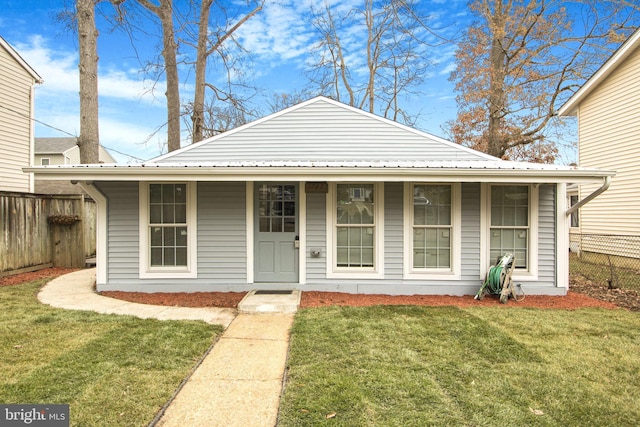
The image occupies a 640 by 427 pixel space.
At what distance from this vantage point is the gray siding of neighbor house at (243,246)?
6.23 metres

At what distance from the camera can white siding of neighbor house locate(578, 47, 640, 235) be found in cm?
1024

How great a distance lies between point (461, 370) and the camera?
322cm

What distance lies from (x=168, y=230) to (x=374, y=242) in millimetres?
3965

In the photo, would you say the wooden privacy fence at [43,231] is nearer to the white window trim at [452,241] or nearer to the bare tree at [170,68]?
the bare tree at [170,68]

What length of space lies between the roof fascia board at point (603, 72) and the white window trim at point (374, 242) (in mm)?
10117

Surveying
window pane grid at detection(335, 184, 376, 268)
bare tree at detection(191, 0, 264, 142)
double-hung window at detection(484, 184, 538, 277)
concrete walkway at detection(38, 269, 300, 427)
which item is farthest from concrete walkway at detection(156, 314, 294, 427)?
bare tree at detection(191, 0, 264, 142)

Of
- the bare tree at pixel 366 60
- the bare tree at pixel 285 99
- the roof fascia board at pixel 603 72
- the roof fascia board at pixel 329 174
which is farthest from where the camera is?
the bare tree at pixel 285 99

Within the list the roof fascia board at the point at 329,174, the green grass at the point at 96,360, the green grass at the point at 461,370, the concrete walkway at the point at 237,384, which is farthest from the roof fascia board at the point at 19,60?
the green grass at the point at 461,370

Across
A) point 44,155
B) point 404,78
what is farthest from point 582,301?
point 44,155

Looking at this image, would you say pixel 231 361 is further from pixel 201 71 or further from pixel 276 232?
pixel 201 71

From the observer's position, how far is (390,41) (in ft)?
57.7

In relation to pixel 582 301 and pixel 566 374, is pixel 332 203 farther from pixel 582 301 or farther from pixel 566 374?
pixel 582 301

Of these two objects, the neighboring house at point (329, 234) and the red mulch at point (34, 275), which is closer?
the neighboring house at point (329, 234)

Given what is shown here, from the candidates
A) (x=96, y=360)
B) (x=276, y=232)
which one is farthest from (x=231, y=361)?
(x=276, y=232)
